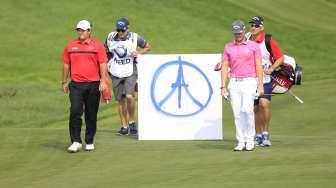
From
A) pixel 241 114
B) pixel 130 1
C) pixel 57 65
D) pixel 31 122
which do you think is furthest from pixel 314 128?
pixel 130 1

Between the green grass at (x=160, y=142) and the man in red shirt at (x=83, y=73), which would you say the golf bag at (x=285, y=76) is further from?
the man in red shirt at (x=83, y=73)

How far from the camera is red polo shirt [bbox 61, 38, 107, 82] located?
1448cm

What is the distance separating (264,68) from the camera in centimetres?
1498

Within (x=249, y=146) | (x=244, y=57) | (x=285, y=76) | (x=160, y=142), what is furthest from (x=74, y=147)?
(x=285, y=76)

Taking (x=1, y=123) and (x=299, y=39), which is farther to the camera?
(x=299, y=39)

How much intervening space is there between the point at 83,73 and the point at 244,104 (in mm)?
2501

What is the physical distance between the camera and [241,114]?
46.6 ft

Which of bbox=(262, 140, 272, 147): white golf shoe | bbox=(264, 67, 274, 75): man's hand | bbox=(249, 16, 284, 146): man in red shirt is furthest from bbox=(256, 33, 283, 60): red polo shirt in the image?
bbox=(262, 140, 272, 147): white golf shoe

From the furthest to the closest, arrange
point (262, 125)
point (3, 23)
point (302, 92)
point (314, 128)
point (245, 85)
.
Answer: point (3, 23) → point (302, 92) → point (314, 128) → point (262, 125) → point (245, 85)

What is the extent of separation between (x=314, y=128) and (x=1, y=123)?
7.52m

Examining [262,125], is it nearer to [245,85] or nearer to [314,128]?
[245,85]

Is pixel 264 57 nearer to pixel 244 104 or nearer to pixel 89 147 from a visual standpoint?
pixel 244 104

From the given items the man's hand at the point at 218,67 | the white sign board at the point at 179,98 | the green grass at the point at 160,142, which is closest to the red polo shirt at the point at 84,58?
the green grass at the point at 160,142

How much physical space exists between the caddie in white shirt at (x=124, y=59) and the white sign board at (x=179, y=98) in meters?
0.66
